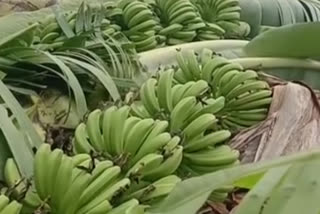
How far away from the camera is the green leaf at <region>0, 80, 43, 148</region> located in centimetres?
77

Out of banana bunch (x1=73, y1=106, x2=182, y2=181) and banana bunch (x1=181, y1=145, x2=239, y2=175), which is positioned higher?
banana bunch (x1=73, y1=106, x2=182, y2=181)

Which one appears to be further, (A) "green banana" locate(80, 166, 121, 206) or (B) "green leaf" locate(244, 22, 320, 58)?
(B) "green leaf" locate(244, 22, 320, 58)

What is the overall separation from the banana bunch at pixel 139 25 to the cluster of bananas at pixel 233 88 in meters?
0.17

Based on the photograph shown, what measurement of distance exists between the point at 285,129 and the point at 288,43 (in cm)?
26

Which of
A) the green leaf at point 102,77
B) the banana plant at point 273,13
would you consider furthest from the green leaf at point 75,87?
the banana plant at point 273,13

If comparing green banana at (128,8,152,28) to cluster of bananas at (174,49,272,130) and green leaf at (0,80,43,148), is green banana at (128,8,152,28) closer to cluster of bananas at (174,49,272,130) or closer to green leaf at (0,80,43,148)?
cluster of bananas at (174,49,272,130)

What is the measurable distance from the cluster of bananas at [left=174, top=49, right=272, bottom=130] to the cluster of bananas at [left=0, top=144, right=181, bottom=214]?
267 millimetres

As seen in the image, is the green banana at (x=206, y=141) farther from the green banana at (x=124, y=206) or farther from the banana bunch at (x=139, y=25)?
the banana bunch at (x=139, y=25)

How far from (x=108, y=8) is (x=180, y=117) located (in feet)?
1.25

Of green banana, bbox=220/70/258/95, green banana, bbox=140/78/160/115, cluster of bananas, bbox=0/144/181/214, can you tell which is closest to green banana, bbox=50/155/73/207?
cluster of bananas, bbox=0/144/181/214

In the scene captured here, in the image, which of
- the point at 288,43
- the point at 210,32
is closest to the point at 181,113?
the point at 288,43

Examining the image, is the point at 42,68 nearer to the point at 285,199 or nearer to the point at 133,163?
the point at 133,163

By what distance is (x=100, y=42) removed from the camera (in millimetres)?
1008

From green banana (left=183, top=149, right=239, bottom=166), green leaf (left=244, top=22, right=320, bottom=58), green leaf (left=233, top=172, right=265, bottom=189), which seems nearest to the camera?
green leaf (left=233, top=172, right=265, bottom=189)
